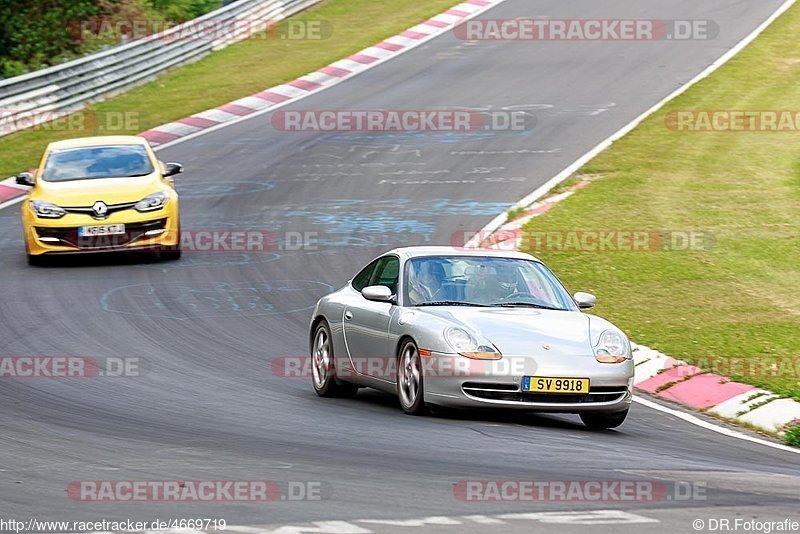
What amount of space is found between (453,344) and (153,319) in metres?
5.66

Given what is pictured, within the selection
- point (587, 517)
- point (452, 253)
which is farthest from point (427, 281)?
point (587, 517)

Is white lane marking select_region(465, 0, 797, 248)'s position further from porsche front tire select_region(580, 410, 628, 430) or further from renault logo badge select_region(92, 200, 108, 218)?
porsche front tire select_region(580, 410, 628, 430)

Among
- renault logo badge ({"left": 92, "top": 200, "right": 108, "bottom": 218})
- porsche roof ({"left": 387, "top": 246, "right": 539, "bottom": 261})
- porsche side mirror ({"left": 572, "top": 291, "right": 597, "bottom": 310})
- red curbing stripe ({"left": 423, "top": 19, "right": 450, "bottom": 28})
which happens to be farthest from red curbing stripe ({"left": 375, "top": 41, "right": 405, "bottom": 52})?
porsche side mirror ({"left": 572, "top": 291, "right": 597, "bottom": 310})

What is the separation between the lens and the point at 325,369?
38.9ft

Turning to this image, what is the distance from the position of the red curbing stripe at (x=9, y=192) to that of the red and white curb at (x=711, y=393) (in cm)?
1315

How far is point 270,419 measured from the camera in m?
10.3

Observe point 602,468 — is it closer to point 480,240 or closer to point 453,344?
point 453,344

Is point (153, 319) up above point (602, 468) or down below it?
below

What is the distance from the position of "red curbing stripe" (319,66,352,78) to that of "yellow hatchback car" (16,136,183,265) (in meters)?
13.7

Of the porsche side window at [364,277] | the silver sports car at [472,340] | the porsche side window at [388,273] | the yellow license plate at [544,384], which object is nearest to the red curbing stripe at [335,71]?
the porsche side window at [364,277]

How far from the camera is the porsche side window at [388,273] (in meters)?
11.3

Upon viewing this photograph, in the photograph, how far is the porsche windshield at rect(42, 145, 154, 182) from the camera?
19.1 meters

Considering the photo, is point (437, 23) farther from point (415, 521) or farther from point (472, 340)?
point (415, 521)

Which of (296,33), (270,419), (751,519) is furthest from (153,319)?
(296,33)
